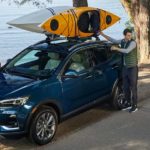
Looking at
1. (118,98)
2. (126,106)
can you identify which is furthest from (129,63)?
(126,106)

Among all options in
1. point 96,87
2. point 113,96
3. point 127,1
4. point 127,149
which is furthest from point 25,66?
point 127,1

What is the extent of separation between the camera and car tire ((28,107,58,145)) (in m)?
7.52

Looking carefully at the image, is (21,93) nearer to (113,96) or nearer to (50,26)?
(50,26)

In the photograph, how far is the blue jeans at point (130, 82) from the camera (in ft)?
30.8

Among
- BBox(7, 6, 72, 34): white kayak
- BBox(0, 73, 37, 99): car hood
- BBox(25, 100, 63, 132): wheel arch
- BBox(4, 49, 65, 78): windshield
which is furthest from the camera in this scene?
BBox(7, 6, 72, 34): white kayak

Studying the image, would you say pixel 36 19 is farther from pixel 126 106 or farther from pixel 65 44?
pixel 126 106

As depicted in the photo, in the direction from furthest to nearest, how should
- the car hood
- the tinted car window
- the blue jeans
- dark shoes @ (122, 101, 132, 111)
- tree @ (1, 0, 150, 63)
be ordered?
tree @ (1, 0, 150, 63) < dark shoes @ (122, 101, 132, 111) < the blue jeans < the tinted car window < the car hood

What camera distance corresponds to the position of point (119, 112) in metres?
9.73

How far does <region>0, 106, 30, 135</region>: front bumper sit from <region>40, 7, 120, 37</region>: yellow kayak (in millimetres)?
2243

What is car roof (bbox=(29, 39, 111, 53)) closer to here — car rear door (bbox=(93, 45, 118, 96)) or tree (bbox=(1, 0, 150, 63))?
car rear door (bbox=(93, 45, 118, 96))

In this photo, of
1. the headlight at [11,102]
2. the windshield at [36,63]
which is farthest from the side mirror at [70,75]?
the headlight at [11,102]

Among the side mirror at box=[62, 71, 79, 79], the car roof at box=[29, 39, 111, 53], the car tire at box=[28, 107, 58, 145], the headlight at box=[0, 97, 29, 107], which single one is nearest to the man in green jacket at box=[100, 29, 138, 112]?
the car roof at box=[29, 39, 111, 53]

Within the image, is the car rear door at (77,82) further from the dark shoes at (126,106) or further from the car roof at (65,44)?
the dark shoes at (126,106)

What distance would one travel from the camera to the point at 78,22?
9.51 m
